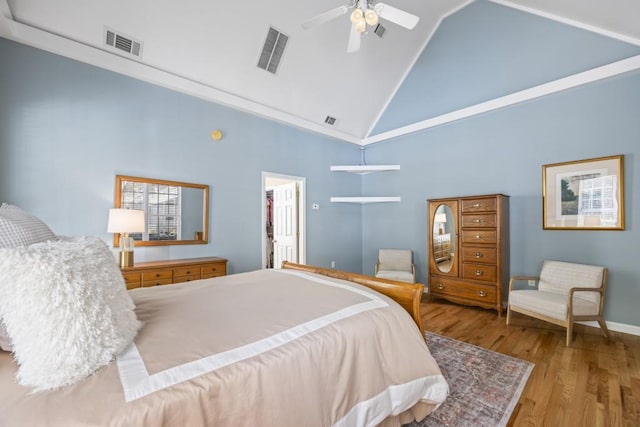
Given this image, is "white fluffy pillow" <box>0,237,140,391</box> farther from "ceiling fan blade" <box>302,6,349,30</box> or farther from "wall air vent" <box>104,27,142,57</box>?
"wall air vent" <box>104,27,142,57</box>

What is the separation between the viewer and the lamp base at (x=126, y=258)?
2701 millimetres

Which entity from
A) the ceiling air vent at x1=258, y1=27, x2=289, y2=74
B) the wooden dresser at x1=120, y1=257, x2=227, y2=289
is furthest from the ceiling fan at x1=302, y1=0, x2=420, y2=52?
the wooden dresser at x1=120, y1=257, x2=227, y2=289

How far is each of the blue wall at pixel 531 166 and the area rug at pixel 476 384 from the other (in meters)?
1.85

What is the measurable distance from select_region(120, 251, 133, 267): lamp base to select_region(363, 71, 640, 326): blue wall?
407 centimetres

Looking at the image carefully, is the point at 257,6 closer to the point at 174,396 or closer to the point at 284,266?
the point at 284,266

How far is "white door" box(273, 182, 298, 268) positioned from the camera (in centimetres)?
475

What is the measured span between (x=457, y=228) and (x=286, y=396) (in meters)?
3.53

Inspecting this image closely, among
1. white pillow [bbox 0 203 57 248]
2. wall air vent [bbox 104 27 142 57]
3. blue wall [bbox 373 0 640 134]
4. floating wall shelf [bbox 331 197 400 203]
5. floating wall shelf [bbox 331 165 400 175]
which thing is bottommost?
white pillow [bbox 0 203 57 248]

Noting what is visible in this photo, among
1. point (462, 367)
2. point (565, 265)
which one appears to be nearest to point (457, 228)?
point (565, 265)

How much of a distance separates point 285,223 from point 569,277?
4049mm

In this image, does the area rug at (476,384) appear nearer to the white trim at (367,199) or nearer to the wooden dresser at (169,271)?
the wooden dresser at (169,271)

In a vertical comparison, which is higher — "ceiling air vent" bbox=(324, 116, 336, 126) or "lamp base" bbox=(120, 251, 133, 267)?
"ceiling air vent" bbox=(324, 116, 336, 126)

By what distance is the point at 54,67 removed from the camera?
8.70 ft

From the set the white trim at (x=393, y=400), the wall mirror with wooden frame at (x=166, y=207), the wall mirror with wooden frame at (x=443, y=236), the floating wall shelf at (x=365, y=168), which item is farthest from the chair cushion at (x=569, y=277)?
the wall mirror with wooden frame at (x=166, y=207)
